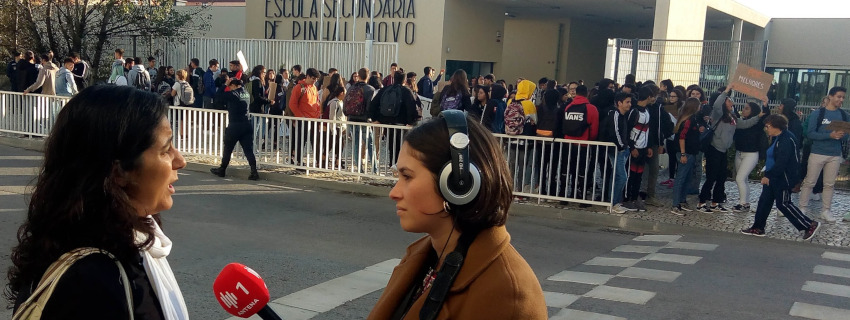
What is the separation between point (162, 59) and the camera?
25.4m

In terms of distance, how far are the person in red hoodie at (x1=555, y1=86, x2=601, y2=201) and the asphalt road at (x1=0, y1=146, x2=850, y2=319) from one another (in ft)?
2.33

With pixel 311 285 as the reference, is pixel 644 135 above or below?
above

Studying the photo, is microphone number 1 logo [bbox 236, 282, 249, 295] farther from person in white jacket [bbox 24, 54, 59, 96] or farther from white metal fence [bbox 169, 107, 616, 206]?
person in white jacket [bbox 24, 54, 59, 96]

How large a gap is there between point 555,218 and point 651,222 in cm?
129

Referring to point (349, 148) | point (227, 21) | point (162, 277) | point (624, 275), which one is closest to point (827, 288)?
point (624, 275)

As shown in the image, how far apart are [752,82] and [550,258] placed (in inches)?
294

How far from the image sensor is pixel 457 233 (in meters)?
2.08

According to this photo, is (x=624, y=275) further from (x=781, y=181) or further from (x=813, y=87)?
(x=813, y=87)

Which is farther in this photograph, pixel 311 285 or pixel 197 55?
pixel 197 55

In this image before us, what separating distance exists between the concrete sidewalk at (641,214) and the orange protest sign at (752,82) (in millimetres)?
1833

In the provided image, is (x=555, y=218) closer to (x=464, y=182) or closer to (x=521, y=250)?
(x=521, y=250)

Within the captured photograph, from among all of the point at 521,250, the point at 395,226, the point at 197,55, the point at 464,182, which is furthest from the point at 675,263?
the point at 197,55

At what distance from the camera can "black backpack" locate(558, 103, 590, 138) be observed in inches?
420

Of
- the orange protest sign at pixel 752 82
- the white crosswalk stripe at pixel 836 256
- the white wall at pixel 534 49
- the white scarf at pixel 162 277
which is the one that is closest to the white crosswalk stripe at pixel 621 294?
the white crosswalk stripe at pixel 836 256
